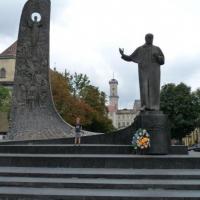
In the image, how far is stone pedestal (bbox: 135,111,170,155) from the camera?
48.0 feet

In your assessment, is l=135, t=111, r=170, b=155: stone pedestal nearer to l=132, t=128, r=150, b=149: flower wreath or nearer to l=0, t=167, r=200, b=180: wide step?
Result: l=132, t=128, r=150, b=149: flower wreath

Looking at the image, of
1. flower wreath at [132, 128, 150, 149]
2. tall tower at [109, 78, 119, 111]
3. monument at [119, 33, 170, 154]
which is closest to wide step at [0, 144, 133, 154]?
flower wreath at [132, 128, 150, 149]

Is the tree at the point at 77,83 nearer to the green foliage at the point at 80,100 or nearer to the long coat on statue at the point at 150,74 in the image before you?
the green foliage at the point at 80,100

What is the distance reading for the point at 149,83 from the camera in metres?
15.7

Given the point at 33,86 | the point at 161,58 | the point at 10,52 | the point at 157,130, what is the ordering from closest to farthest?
the point at 157,130
the point at 161,58
the point at 33,86
the point at 10,52

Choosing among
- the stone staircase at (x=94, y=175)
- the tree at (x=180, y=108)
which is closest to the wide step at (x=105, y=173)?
the stone staircase at (x=94, y=175)

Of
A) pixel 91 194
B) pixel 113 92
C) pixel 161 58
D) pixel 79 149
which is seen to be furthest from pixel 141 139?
pixel 113 92

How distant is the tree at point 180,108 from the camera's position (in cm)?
4919

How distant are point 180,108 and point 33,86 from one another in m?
33.8

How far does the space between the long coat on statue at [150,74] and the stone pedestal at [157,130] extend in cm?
67

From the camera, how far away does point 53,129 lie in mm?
18125

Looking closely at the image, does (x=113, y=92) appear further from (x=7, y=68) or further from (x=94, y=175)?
(x=94, y=175)

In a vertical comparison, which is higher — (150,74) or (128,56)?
(128,56)

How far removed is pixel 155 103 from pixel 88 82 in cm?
3599
